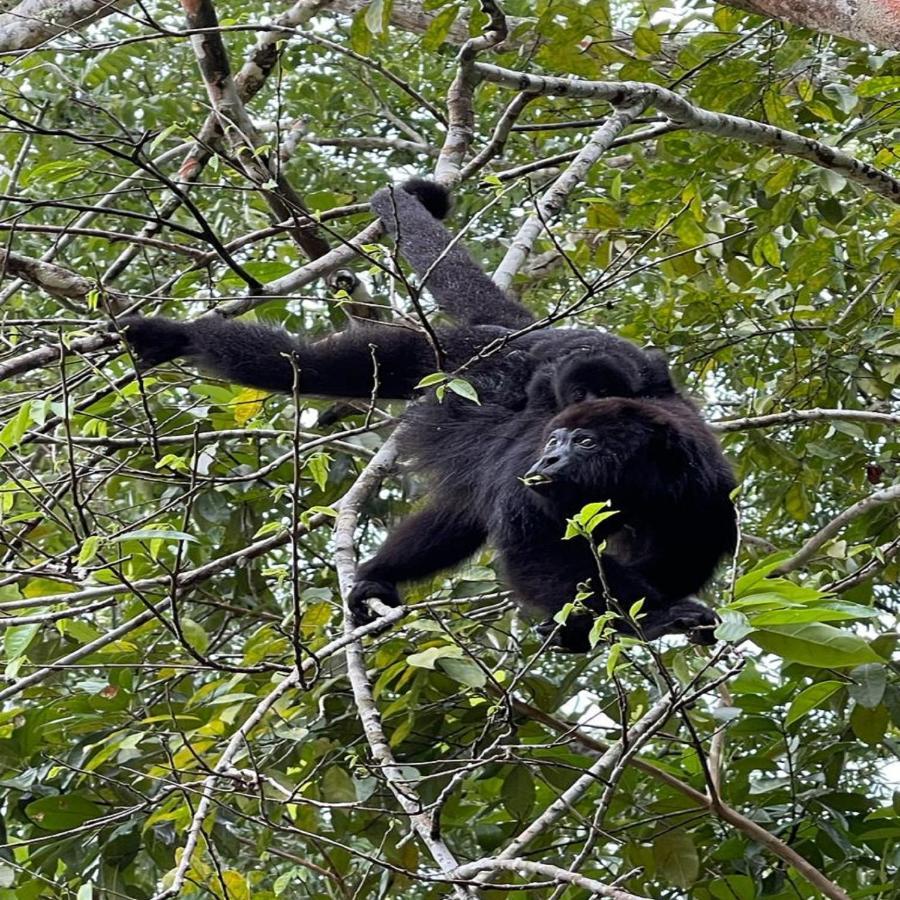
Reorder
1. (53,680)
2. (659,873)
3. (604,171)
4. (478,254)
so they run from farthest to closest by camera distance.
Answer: (478,254), (604,171), (53,680), (659,873)

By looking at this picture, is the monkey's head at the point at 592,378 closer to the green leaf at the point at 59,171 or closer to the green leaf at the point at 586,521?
the green leaf at the point at 586,521

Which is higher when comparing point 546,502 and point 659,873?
point 546,502

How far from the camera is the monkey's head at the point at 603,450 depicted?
383 cm

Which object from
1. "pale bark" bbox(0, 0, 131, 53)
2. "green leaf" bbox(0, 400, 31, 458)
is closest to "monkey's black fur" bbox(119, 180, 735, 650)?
"green leaf" bbox(0, 400, 31, 458)

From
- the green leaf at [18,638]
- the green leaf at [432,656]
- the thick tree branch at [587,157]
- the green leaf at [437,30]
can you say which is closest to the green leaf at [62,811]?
the green leaf at [18,638]

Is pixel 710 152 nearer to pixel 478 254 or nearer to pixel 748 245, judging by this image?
pixel 748 245

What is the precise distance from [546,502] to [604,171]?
3.25 meters

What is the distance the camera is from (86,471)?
410 cm

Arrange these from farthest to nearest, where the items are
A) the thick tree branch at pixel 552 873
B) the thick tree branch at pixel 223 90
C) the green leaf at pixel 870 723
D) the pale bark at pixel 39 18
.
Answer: the pale bark at pixel 39 18
the thick tree branch at pixel 223 90
the green leaf at pixel 870 723
the thick tree branch at pixel 552 873

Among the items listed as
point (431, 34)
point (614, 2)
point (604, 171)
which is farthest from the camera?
point (614, 2)

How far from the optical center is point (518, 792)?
421 centimetres

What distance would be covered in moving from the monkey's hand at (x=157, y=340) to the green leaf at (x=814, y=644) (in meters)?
2.46

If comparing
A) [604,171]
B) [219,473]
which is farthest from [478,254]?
[219,473]

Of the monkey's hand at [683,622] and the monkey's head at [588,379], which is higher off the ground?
the monkey's head at [588,379]
